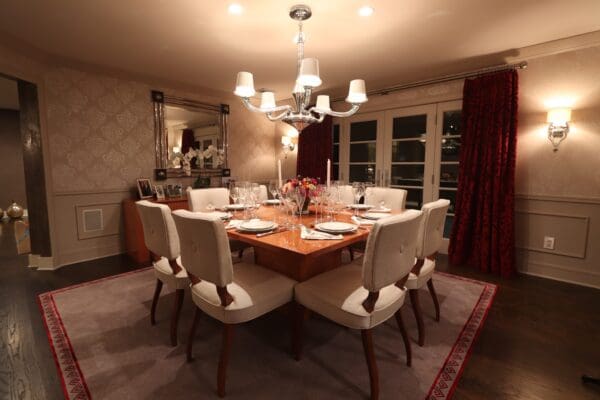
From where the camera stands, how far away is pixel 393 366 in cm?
173

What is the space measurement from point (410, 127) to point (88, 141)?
13.8 ft

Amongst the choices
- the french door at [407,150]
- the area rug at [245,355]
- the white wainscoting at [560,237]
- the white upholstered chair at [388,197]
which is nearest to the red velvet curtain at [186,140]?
the french door at [407,150]

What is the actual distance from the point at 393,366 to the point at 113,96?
4.19 metres

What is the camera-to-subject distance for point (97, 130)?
3.57 m

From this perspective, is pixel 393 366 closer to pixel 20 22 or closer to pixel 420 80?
pixel 420 80

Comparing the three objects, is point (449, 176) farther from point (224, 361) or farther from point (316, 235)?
point (224, 361)

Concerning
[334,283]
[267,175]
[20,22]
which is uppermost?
[20,22]

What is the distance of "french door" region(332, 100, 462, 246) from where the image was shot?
12.5 feet

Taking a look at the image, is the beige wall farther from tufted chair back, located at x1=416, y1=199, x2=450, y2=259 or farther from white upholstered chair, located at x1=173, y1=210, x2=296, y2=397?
tufted chair back, located at x1=416, y1=199, x2=450, y2=259

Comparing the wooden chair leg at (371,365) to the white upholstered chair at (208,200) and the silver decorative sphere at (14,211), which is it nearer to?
the white upholstered chair at (208,200)

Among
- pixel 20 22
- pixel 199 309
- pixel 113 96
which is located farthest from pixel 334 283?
pixel 113 96

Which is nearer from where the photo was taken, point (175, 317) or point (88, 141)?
point (175, 317)

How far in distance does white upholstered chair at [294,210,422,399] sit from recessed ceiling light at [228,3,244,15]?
1.93 meters

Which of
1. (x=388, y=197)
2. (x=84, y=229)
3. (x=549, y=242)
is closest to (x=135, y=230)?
(x=84, y=229)
